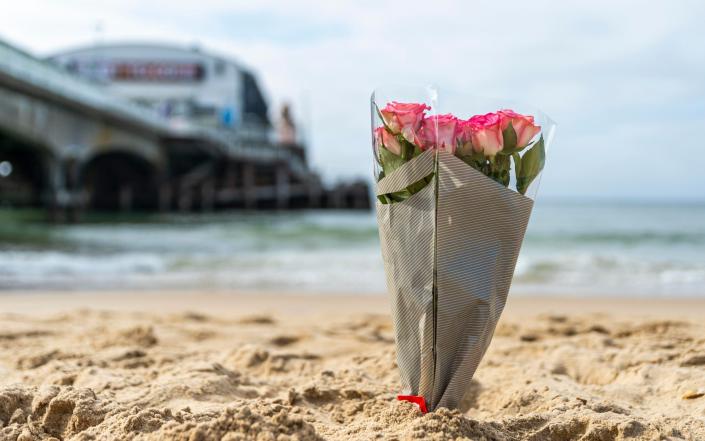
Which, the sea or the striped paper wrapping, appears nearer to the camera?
the striped paper wrapping

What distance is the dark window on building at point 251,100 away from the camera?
3778 cm

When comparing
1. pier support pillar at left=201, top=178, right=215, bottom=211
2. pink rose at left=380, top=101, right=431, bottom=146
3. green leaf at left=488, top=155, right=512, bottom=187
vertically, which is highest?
pink rose at left=380, top=101, right=431, bottom=146

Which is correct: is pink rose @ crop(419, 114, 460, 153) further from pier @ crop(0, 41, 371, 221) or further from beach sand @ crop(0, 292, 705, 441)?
pier @ crop(0, 41, 371, 221)

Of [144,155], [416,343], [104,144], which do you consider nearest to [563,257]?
[416,343]

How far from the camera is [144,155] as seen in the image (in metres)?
23.7

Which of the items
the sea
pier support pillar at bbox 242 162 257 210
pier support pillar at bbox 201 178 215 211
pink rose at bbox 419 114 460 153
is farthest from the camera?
pier support pillar at bbox 242 162 257 210

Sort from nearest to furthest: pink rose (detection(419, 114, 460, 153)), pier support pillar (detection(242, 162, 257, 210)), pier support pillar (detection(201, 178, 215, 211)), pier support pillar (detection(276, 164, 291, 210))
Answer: pink rose (detection(419, 114, 460, 153)) < pier support pillar (detection(201, 178, 215, 211)) < pier support pillar (detection(242, 162, 257, 210)) < pier support pillar (detection(276, 164, 291, 210))

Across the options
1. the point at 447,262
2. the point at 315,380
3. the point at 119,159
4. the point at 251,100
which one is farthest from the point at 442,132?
the point at 251,100

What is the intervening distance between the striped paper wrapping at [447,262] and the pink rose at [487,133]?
69 mm

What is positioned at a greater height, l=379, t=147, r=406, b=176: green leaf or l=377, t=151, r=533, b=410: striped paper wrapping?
l=379, t=147, r=406, b=176: green leaf

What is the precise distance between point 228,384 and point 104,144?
19.6 m

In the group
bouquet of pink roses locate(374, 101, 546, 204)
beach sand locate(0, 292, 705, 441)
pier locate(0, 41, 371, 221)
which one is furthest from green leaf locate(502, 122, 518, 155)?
pier locate(0, 41, 371, 221)

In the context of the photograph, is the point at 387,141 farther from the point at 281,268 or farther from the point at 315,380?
the point at 281,268

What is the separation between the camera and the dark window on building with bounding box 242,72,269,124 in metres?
37.8
